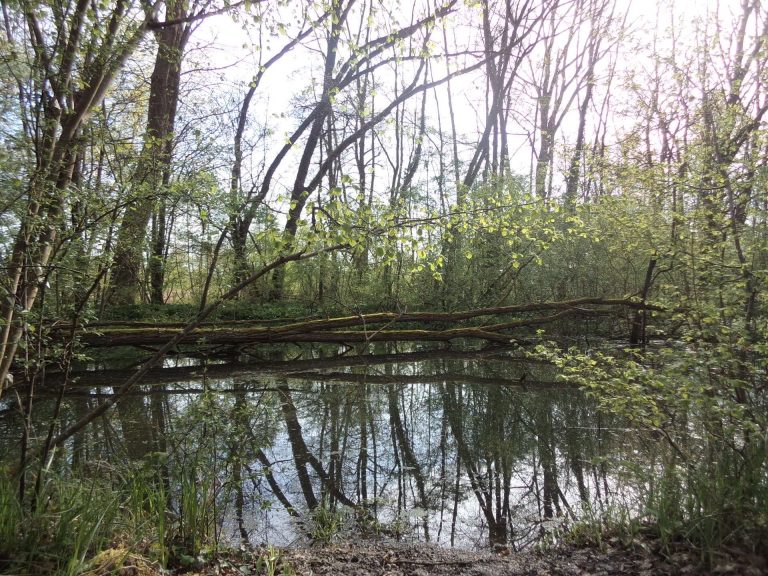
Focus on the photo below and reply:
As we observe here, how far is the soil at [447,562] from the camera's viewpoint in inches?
108

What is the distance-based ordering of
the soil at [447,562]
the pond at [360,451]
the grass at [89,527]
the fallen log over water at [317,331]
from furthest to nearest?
the fallen log over water at [317,331]
the pond at [360,451]
the soil at [447,562]
the grass at [89,527]

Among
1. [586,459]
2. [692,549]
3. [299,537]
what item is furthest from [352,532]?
[586,459]

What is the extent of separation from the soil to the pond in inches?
12.3

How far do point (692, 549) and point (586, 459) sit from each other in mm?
2860

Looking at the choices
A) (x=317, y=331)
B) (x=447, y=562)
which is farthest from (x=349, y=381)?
(x=447, y=562)

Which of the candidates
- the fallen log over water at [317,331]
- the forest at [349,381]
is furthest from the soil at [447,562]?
the fallen log over water at [317,331]

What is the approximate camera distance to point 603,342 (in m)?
12.1

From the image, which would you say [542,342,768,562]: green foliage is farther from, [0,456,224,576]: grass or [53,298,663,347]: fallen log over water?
[53,298,663,347]: fallen log over water

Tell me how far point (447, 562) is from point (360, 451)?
2.65 meters

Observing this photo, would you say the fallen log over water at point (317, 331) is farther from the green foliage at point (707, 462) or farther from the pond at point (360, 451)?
the green foliage at point (707, 462)

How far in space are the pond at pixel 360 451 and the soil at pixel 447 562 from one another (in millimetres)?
313

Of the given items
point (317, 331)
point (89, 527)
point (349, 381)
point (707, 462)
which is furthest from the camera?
point (317, 331)

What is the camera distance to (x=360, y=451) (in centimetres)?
581

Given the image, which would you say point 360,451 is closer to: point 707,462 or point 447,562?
point 447,562
